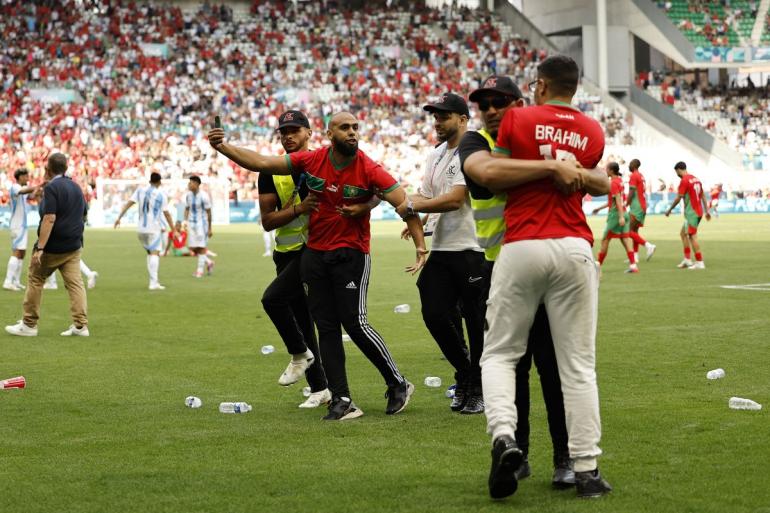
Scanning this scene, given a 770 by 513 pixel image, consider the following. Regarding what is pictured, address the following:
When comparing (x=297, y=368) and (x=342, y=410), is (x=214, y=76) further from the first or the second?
(x=342, y=410)

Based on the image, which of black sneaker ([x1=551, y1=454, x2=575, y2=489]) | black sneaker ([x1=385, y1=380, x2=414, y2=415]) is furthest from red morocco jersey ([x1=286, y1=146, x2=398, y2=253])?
black sneaker ([x1=551, y1=454, x2=575, y2=489])

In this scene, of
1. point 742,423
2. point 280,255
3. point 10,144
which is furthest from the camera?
point 10,144

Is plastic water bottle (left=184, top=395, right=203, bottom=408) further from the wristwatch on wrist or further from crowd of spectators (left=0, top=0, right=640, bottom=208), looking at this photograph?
crowd of spectators (left=0, top=0, right=640, bottom=208)

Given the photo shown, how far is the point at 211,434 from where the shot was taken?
750 centimetres

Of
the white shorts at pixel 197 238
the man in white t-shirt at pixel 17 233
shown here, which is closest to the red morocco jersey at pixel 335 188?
the man in white t-shirt at pixel 17 233

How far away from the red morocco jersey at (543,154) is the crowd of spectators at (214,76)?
1600 inches

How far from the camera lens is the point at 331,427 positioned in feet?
25.3

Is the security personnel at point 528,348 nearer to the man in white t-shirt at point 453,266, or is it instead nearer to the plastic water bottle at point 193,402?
the man in white t-shirt at point 453,266

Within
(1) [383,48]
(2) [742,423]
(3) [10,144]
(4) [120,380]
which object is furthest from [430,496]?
(1) [383,48]

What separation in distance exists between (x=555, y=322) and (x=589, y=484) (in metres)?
0.81

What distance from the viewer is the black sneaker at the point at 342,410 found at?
7980 mm

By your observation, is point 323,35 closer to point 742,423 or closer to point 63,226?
point 63,226

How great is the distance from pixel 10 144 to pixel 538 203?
145ft

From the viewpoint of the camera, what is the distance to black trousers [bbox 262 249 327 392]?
8727 millimetres
